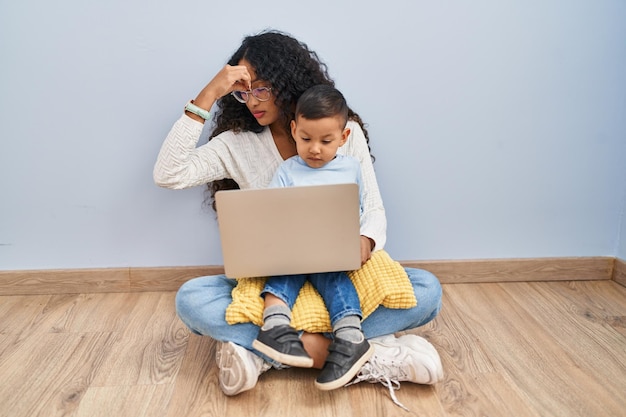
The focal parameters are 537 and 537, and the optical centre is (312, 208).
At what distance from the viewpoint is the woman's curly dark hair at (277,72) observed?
1411mm

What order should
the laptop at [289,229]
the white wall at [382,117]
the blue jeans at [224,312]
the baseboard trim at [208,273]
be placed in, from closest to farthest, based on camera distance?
the laptop at [289,229] → the blue jeans at [224,312] → the white wall at [382,117] → the baseboard trim at [208,273]

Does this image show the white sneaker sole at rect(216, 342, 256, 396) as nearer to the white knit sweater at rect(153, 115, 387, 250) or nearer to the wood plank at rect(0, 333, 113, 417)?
the wood plank at rect(0, 333, 113, 417)

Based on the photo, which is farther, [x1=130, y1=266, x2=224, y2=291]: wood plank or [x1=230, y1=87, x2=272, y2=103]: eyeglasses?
[x1=130, y1=266, x2=224, y2=291]: wood plank

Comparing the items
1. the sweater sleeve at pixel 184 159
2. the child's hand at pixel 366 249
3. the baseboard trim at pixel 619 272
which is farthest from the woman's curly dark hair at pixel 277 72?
the baseboard trim at pixel 619 272

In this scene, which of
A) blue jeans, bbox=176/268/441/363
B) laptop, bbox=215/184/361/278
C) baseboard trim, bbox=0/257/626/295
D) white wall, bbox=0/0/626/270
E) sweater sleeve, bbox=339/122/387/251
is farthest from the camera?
baseboard trim, bbox=0/257/626/295

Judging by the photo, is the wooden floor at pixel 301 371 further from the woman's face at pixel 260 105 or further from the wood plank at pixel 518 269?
the woman's face at pixel 260 105

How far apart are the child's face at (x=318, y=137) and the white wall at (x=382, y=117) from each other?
40cm

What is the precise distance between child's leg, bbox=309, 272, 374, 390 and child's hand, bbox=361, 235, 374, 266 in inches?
2.6

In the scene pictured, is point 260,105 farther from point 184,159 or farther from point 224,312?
point 224,312

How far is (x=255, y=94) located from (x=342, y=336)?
2.17 ft

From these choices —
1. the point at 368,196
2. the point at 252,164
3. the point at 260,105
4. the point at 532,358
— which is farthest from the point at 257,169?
the point at 532,358

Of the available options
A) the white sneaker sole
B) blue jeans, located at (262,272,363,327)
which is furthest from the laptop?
the white sneaker sole

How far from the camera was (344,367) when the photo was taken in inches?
45.4

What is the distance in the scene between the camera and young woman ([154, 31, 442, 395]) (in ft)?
4.00
